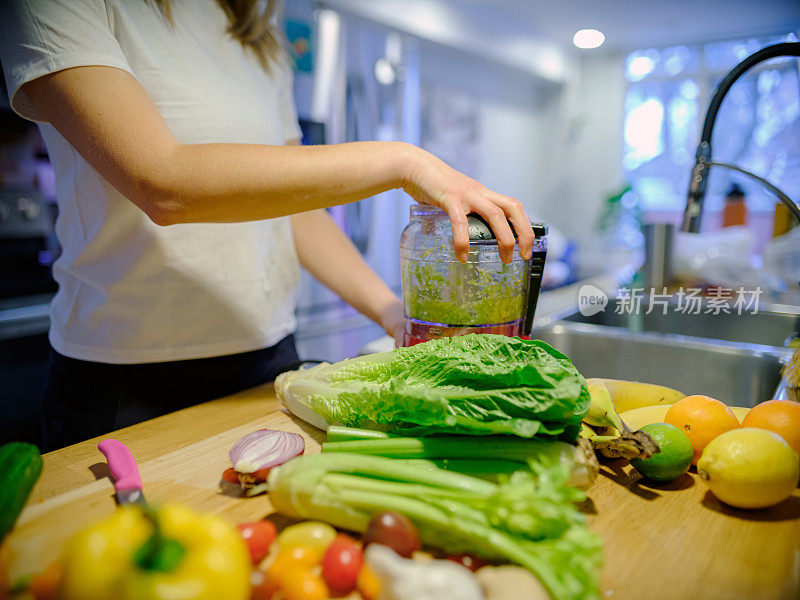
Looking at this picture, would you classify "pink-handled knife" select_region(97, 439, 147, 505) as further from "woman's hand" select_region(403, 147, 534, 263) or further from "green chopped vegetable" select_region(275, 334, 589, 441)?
"woman's hand" select_region(403, 147, 534, 263)

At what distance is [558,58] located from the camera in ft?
16.7

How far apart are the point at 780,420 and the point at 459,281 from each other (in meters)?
0.50

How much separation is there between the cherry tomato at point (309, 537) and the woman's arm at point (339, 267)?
2.13 ft

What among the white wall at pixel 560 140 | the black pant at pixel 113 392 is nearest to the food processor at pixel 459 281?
the black pant at pixel 113 392

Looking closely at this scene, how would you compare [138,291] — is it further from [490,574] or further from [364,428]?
[490,574]

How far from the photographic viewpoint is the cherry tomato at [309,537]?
553 millimetres

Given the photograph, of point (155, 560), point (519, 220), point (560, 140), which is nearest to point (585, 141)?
point (560, 140)

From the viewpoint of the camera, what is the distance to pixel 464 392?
659 millimetres

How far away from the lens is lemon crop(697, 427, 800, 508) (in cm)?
62

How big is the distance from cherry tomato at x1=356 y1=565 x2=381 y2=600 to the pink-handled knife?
29 cm

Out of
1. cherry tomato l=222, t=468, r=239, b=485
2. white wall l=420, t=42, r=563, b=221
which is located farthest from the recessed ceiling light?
white wall l=420, t=42, r=563, b=221

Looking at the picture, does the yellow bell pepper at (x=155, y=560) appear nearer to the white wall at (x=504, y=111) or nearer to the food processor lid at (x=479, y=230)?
the food processor lid at (x=479, y=230)

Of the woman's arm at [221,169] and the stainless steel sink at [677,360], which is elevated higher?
the woman's arm at [221,169]

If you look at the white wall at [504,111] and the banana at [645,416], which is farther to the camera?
the white wall at [504,111]
